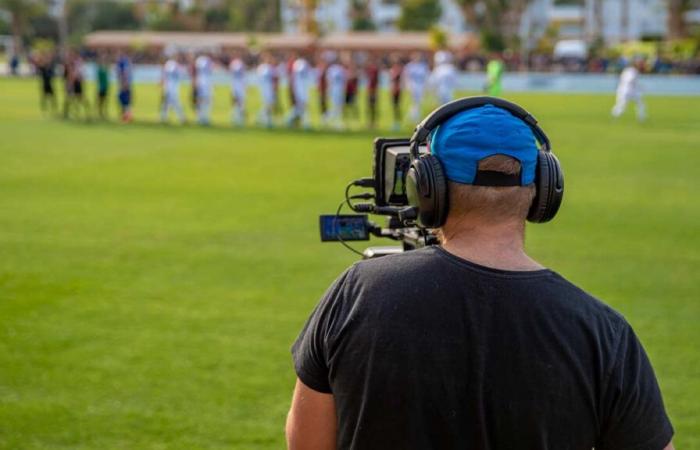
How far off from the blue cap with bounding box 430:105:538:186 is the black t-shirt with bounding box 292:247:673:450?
0.23m

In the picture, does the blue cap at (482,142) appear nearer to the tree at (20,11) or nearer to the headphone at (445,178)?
the headphone at (445,178)

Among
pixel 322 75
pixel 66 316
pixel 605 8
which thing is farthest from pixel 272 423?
pixel 605 8

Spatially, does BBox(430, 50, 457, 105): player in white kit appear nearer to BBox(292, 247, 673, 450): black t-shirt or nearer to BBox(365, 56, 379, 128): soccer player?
BBox(365, 56, 379, 128): soccer player

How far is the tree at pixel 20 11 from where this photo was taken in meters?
94.5

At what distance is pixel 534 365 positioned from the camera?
239 centimetres

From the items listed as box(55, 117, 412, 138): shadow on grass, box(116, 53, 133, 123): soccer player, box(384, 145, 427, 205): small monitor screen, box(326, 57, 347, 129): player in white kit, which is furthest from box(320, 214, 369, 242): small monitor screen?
box(116, 53, 133, 123): soccer player

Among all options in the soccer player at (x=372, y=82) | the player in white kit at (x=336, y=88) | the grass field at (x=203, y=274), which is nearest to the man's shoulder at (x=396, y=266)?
the grass field at (x=203, y=274)

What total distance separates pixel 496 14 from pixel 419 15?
15.9 meters

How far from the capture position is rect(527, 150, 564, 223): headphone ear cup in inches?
103

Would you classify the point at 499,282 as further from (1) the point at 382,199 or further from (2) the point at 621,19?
(2) the point at 621,19

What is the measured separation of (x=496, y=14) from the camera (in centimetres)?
8712

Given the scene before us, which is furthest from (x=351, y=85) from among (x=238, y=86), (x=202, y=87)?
(x=202, y=87)

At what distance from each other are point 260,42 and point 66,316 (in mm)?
83465

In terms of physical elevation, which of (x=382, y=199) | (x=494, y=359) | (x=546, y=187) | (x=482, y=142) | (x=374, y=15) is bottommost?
(x=494, y=359)
